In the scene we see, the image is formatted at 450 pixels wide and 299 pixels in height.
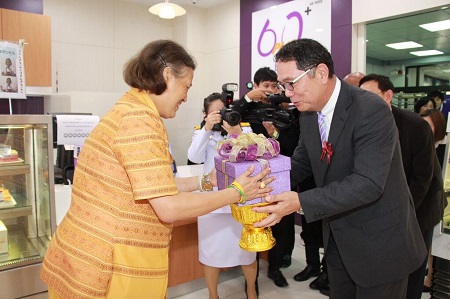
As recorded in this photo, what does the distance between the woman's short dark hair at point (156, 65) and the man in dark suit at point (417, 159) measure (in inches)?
60.4

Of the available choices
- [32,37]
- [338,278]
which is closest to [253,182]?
[338,278]

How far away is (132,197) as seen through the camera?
1.24 meters

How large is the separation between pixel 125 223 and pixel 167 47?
612mm

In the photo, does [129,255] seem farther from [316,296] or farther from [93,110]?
[93,110]

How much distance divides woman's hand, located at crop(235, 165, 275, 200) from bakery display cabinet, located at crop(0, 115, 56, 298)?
1.23m

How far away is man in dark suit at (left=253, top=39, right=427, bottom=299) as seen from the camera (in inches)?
56.2

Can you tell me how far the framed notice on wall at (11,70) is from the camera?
2.34 meters

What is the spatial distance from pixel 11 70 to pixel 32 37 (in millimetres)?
2804

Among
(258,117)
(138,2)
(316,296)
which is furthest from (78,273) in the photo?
(138,2)

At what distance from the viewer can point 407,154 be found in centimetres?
241

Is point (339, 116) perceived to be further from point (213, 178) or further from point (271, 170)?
point (213, 178)

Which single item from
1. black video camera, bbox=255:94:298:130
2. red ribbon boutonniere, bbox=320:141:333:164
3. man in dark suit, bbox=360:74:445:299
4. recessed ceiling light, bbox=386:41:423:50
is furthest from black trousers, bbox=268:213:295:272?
recessed ceiling light, bbox=386:41:423:50

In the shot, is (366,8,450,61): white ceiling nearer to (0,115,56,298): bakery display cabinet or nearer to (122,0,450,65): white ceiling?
(122,0,450,65): white ceiling

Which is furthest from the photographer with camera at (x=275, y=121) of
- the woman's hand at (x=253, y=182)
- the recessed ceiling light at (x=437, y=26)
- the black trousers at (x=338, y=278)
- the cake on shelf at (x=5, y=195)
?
the recessed ceiling light at (x=437, y=26)
